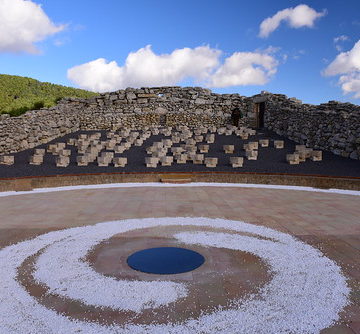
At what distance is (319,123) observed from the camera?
20.6 metres

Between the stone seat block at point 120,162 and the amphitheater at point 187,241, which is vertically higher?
the stone seat block at point 120,162

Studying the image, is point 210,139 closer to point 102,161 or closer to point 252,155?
point 252,155

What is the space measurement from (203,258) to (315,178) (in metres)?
8.90

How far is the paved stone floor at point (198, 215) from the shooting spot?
13.4 feet

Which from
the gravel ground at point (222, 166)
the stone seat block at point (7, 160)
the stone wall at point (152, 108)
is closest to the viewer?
the gravel ground at point (222, 166)

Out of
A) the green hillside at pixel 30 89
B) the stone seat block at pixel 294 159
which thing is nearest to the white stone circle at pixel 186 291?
the stone seat block at pixel 294 159

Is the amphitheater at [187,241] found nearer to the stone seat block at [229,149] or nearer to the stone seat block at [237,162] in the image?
the stone seat block at [237,162]

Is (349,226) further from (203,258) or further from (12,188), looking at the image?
(12,188)

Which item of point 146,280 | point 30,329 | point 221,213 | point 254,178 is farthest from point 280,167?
point 30,329

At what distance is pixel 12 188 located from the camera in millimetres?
12438

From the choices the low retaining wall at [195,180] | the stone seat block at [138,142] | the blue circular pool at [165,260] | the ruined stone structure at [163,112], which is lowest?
the blue circular pool at [165,260]

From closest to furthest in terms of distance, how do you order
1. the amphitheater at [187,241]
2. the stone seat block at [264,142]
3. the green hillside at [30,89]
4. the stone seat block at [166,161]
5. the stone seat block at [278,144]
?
the amphitheater at [187,241], the stone seat block at [166,161], the stone seat block at [278,144], the stone seat block at [264,142], the green hillside at [30,89]

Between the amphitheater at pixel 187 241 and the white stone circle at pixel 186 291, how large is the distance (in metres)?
0.02

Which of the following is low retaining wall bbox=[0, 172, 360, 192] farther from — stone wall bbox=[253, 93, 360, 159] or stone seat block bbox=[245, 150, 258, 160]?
stone wall bbox=[253, 93, 360, 159]
